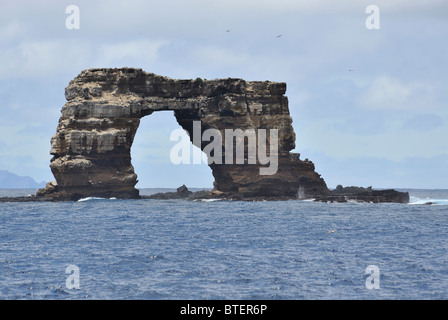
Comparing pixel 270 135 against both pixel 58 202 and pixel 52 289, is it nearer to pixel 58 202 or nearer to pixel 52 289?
pixel 58 202

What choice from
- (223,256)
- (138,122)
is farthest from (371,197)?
(223,256)

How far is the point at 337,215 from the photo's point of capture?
78875 mm


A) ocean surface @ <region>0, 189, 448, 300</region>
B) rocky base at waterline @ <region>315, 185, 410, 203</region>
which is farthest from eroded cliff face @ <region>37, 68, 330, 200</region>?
ocean surface @ <region>0, 189, 448, 300</region>

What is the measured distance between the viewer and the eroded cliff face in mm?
101125

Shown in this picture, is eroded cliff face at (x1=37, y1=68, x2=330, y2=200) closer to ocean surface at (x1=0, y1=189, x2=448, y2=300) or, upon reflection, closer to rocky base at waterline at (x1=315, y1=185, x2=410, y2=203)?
rocky base at waterline at (x1=315, y1=185, x2=410, y2=203)

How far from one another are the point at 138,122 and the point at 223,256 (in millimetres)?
62144

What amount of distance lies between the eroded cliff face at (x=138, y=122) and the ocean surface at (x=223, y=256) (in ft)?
75.2

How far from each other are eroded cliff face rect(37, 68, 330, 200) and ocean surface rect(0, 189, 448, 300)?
75.2 ft

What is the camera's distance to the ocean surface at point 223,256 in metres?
34.7

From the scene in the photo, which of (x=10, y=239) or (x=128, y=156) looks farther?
(x=128, y=156)

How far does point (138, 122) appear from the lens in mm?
104812

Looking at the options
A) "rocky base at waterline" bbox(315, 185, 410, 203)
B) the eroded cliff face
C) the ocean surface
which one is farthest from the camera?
"rocky base at waterline" bbox(315, 185, 410, 203)

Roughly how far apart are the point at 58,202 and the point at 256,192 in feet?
94.3
